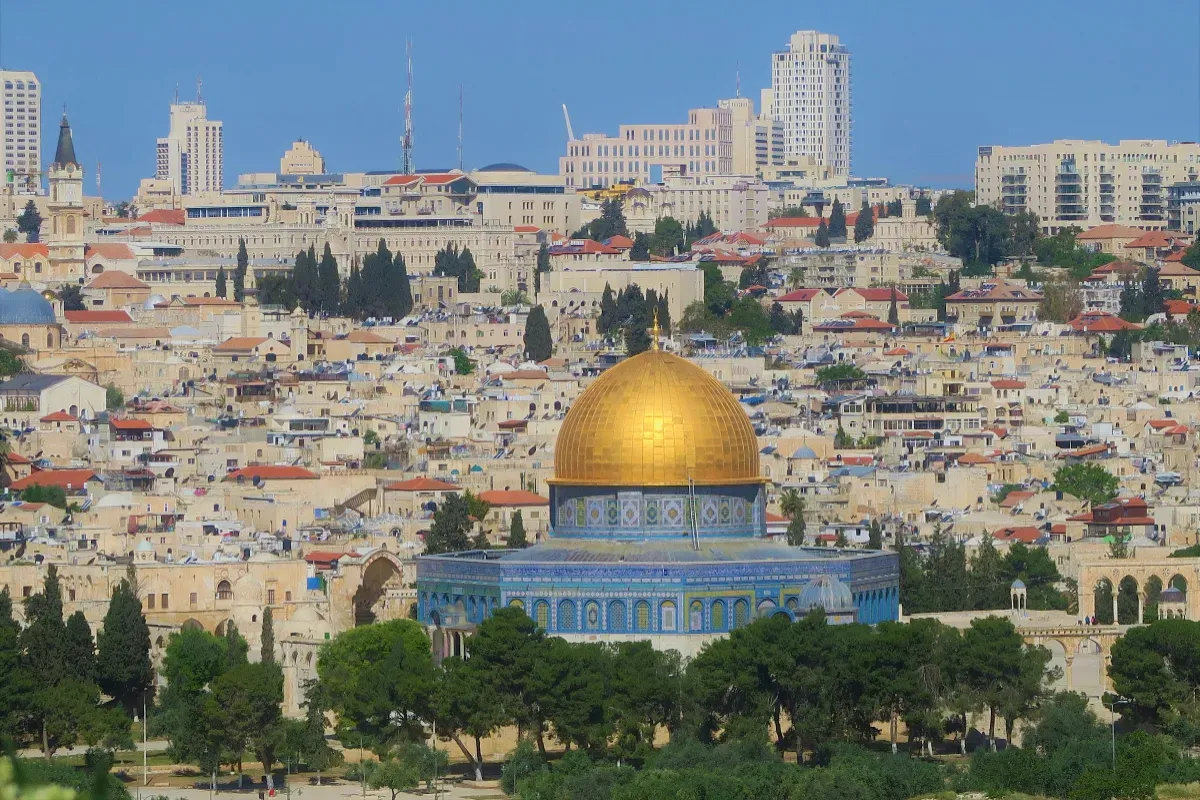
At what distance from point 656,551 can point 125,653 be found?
661cm

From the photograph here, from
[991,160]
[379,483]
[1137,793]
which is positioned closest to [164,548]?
[379,483]

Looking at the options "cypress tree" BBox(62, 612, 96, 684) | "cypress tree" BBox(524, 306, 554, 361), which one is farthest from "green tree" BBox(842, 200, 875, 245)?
"cypress tree" BBox(62, 612, 96, 684)

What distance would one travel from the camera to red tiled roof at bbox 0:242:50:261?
12500 cm

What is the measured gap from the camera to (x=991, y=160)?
143 m

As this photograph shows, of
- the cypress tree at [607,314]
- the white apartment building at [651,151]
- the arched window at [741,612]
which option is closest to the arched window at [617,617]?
the arched window at [741,612]

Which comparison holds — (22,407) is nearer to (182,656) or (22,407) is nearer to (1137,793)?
(182,656)

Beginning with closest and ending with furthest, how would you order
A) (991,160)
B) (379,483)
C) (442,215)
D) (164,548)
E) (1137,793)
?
(1137,793) < (164,548) < (379,483) < (442,215) < (991,160)

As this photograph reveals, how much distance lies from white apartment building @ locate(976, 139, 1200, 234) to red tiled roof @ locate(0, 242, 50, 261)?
33953 millimetres

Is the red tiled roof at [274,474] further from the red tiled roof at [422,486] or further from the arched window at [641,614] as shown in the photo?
the arched window at [641,614]

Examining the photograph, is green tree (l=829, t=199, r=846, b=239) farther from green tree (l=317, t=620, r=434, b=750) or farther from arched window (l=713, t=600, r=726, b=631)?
arched window (l=713, t=600, r=726, b=631)

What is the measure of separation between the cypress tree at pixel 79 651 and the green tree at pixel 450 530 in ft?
29.1

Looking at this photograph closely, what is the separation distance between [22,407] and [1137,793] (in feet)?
166

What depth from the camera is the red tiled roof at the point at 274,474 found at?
2918 inches

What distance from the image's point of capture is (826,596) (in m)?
47.9
